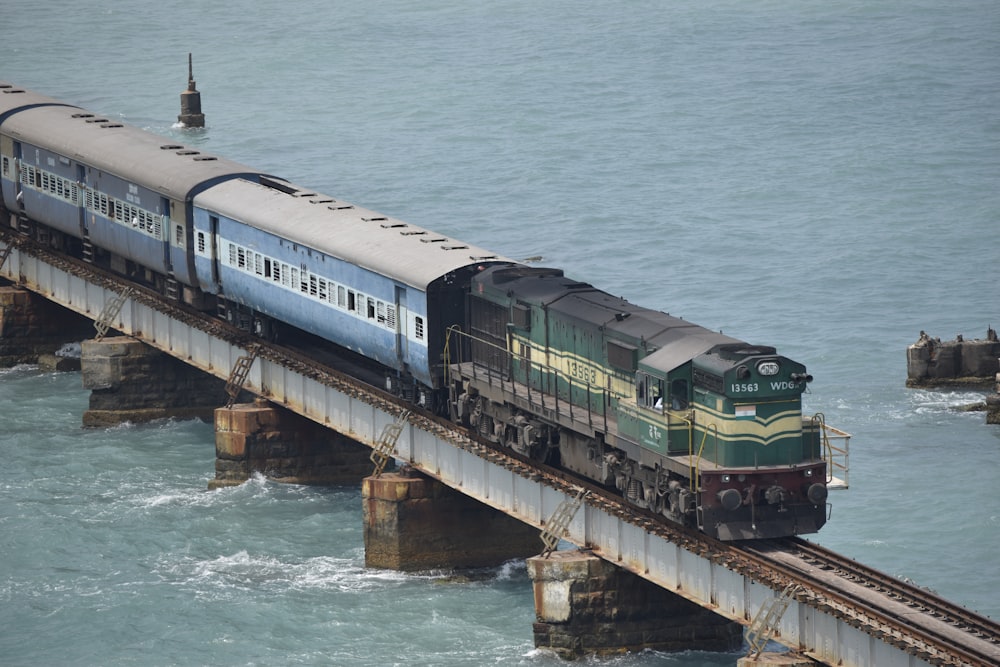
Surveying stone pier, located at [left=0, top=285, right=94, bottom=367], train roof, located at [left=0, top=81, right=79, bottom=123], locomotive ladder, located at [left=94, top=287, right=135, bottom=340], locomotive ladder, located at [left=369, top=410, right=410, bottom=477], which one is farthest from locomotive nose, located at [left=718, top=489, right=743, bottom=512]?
train roof, located at [left=0, top=81, right=79, bottom=123]

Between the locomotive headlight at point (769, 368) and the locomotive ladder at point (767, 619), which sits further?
the locomotive headlight at point (769, 368)

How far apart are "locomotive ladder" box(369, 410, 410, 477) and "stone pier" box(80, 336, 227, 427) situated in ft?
51.9

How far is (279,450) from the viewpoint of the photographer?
5534cm

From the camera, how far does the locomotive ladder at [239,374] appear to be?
5434cm

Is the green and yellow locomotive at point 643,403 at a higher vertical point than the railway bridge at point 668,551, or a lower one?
higher

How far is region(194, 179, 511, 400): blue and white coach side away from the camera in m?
47.2

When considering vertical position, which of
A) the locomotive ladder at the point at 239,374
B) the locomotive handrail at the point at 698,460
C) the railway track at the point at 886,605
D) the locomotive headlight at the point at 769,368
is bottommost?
Answer: the locomotive ladder at the point at 239,374

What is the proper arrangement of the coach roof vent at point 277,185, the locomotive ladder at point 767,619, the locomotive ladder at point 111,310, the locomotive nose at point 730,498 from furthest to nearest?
the locomotive ladder at point 111,310 < the coach roof vent at point 277,185 < the locomotive nose at point 730,498 < the locomotive ladder at point 767,619

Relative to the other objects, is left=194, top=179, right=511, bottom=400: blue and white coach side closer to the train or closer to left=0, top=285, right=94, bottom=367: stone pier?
the train

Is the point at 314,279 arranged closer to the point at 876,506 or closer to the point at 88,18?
the point at 876,506

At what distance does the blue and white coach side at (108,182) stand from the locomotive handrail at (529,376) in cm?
1329

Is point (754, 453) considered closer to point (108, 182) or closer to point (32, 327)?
point (108, 182)

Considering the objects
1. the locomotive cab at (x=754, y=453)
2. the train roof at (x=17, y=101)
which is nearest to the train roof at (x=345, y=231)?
the locomotive cab at (x=754, y=453)

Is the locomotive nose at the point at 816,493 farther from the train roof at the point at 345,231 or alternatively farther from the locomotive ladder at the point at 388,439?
→ the locomotive ladder at the point at 388,439
